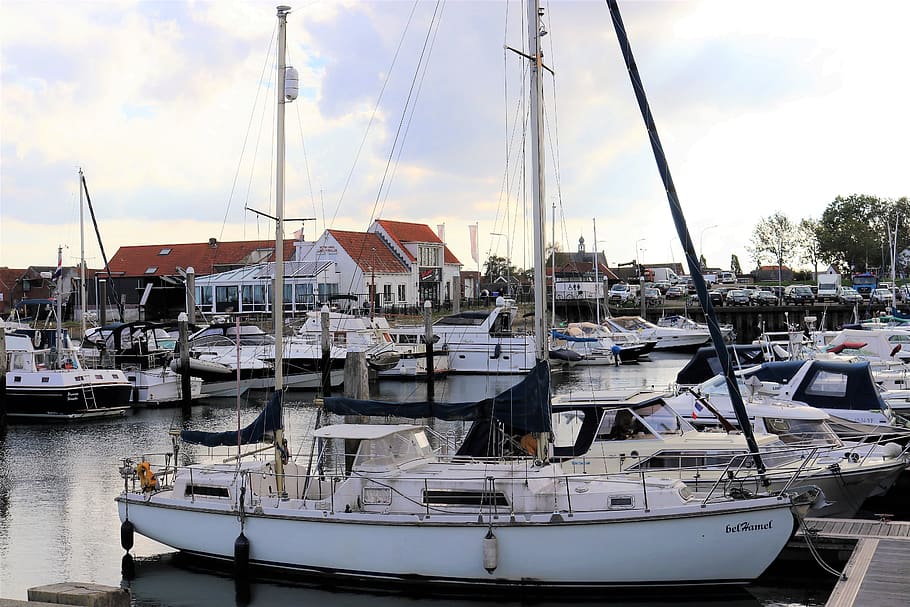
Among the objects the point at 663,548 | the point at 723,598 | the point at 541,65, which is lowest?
the point at 723,598

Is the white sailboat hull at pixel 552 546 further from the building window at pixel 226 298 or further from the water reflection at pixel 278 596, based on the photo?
the building window at pixel 226 298

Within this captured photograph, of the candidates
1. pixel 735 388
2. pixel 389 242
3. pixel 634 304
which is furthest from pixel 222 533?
pixel 634 304

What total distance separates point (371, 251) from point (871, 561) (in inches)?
2420

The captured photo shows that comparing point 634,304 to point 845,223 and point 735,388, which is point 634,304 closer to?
point 845,223

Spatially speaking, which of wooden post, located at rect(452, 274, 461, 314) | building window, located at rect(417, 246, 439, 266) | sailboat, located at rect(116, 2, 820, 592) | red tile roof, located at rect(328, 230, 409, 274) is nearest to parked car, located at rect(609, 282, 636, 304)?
wooden post, located at rect(452, 274, 461, 314)

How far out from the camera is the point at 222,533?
16000mm

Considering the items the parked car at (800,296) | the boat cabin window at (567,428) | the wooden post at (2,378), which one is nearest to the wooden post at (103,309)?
the wooden post at (2,378)

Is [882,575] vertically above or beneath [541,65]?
beneath

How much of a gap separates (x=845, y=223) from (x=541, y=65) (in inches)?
4656

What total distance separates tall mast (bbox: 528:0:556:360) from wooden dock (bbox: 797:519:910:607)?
5480mm

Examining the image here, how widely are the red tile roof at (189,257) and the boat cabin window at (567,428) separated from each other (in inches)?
2207

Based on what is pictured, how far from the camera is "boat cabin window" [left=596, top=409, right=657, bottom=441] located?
57.3 feet

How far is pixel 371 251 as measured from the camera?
73500mm

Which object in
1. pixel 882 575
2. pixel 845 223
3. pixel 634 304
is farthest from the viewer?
pixel 845 223
